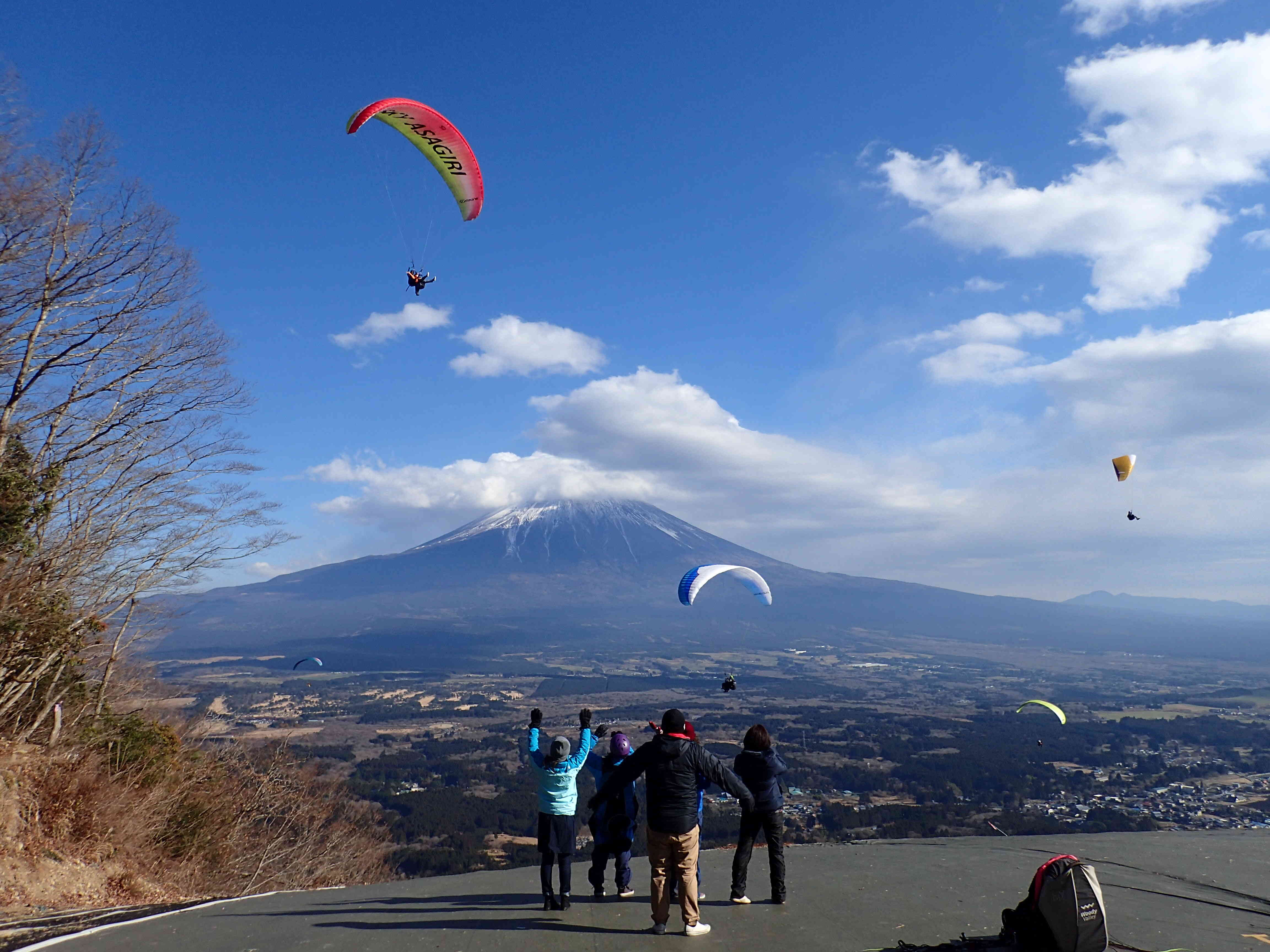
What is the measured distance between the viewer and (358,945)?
5.13 m

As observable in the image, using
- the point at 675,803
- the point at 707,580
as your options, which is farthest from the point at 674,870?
the point at 707,580

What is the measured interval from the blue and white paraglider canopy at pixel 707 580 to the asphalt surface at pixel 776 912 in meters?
10.0

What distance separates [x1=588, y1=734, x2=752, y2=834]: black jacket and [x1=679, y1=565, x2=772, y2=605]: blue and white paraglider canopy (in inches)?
450

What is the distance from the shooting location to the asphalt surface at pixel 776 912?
16.6ft

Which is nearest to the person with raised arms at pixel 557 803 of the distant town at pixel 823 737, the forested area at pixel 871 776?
the forested area at pixel 871 776

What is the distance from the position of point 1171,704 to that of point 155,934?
121 meters

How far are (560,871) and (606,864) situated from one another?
0.55m

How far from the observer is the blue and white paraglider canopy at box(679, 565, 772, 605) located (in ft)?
58.7

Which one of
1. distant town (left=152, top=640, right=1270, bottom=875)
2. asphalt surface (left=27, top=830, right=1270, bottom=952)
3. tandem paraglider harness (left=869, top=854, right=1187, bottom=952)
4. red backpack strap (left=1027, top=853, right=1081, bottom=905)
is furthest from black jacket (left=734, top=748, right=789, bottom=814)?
distant town (left=152, top=640, right=1270, bottom=875)

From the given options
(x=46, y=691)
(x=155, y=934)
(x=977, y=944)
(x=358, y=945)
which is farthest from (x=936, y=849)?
(x=46, y=691)

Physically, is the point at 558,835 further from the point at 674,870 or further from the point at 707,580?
the point at 707,580

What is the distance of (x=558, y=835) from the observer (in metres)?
5.91

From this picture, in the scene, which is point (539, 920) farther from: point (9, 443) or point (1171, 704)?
point (1171, 704)

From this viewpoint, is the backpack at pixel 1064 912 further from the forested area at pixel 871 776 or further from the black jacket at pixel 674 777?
the forested area at pixel 871 776
